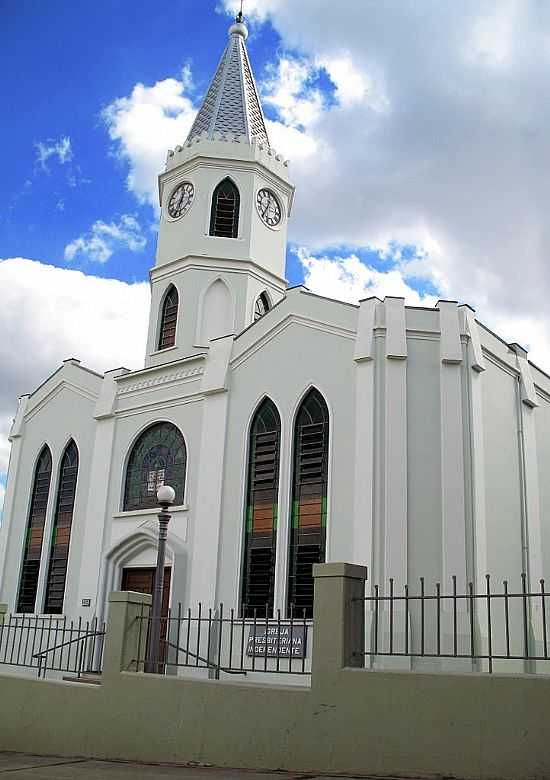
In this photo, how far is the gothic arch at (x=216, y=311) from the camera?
2048 centimetres

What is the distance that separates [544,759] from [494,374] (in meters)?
10.4

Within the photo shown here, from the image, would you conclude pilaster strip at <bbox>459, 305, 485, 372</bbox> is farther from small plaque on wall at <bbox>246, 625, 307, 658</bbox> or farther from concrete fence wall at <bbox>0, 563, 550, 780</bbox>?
concrete fence wall at <bbox>0, 563, 550, 780</bbox>

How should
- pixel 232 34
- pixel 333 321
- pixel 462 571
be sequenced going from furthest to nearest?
pixel 232 34
pixel 333 321
pixel 462 571

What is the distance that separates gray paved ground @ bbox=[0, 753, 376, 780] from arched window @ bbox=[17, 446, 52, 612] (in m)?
10.5

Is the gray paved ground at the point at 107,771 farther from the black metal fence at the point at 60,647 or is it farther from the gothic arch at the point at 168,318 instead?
the gothic arch at the point at 168,318

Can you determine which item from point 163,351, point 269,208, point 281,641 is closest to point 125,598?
point 281,641

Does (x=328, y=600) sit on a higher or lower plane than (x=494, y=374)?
lower

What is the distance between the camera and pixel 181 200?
71.8ft

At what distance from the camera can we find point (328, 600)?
8.24m

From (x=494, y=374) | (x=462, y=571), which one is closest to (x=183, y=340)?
(x=494, y=374)

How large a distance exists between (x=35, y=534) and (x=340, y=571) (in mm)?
14016

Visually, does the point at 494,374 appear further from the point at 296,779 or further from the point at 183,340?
the point at 296,779

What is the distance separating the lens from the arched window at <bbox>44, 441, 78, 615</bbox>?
Answer: 754 inches

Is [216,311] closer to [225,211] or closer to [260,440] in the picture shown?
[225,211]
